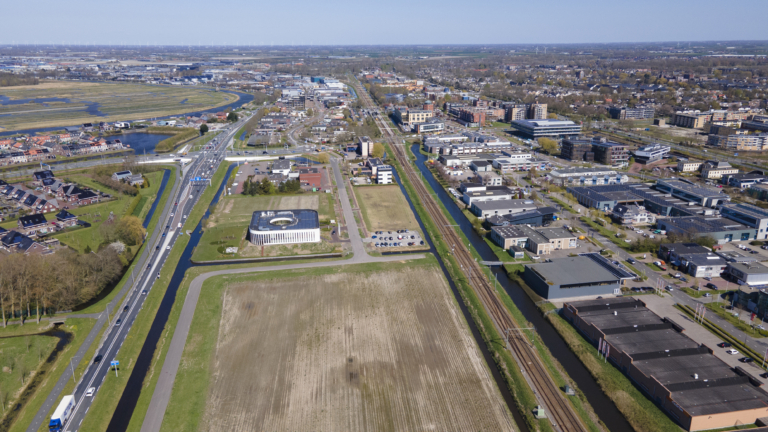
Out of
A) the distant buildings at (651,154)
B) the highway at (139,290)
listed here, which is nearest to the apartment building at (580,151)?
the distant buildings at (651,154)

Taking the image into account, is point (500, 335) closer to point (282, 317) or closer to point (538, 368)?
point (538, 368)

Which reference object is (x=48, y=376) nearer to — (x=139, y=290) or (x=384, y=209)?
(x=139, y=290)

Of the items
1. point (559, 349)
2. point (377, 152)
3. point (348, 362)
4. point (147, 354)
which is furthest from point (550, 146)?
point (147, 354)

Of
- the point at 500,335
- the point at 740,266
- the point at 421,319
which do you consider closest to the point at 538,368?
the point at 500,335

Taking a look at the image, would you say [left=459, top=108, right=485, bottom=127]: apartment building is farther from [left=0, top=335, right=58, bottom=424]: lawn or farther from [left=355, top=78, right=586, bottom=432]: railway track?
[left=0, top=335, right=58, bottom=424]: lawn

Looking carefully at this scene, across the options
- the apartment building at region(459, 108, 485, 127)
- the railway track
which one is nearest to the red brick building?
the railway track
